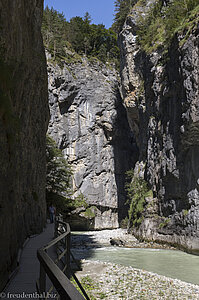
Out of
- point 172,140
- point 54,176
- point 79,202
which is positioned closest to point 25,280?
point 172,140

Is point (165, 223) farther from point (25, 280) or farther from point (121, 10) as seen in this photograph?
point (121, 10)

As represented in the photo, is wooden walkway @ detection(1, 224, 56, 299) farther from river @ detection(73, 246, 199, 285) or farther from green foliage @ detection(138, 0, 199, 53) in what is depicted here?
green foliage @ detection(138, 0, 199, 53)

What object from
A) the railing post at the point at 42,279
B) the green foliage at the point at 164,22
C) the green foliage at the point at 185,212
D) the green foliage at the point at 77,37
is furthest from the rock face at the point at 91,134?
the railing post at the point at 42,279

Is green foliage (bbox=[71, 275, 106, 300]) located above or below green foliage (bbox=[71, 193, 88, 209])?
below

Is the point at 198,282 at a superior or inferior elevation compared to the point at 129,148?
inferior

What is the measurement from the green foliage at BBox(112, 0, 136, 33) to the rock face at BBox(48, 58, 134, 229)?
8766 mm

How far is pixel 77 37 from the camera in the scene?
161ft

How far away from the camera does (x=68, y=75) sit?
42.7m

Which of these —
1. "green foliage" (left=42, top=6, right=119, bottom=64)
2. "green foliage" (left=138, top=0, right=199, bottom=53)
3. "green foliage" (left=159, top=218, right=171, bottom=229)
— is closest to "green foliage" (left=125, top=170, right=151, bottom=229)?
"green foliage" (left=159, top=218, right=171, bottom=229)

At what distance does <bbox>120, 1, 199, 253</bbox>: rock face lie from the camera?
21377 mm

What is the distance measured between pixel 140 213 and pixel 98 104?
2130 cm

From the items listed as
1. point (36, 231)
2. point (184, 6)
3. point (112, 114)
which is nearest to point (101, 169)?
point (112, 114)

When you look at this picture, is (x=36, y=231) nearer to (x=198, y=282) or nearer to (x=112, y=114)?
(x=198, y=282)

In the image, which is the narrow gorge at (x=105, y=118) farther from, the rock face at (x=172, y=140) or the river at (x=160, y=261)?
the river at (x=160, y=261)
